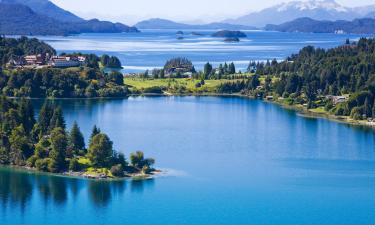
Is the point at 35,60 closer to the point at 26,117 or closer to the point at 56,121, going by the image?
the point at 26,117

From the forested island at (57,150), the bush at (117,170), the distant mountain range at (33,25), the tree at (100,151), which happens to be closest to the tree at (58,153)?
the forested island at (57,150)

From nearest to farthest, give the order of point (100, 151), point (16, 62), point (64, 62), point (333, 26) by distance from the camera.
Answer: point (100, 151), point (16, 62), point (64, 62), point (333, 26)

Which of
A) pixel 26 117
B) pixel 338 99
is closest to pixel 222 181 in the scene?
pixel 26 117

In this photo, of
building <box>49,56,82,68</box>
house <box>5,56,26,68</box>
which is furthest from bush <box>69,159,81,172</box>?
building <box>49,56,82,68</box>

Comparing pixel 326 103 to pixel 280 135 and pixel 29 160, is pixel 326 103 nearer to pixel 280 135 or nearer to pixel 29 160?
pixel 280 135

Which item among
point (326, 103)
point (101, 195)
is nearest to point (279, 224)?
point (101, 195)

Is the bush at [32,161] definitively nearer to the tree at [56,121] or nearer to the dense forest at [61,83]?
the tree at [56,121]

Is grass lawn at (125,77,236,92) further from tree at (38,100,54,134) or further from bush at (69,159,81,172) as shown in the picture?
bush at (69,159,81,172)

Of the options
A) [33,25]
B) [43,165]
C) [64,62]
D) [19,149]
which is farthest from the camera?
[33,25]
